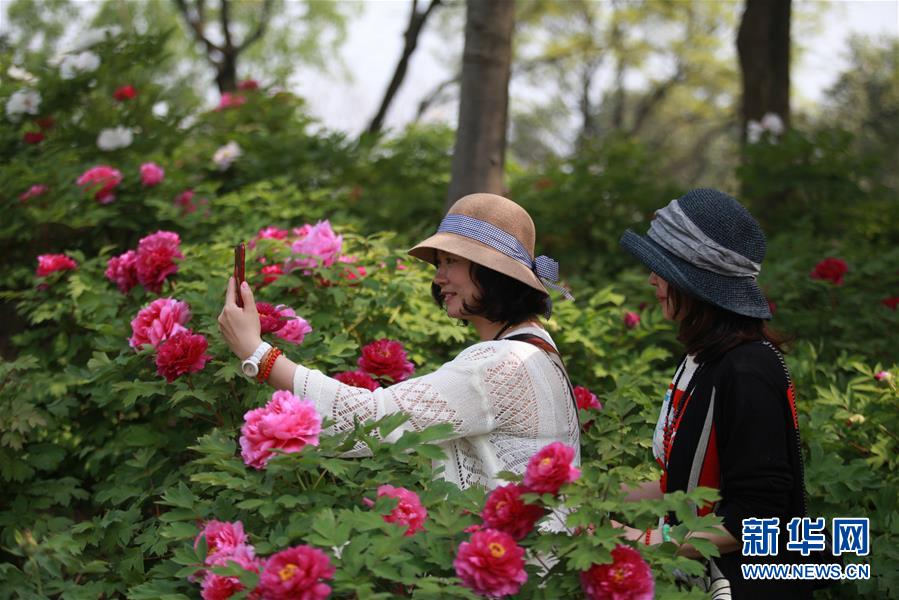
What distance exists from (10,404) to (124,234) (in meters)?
2.33

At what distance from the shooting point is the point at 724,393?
7.74ft

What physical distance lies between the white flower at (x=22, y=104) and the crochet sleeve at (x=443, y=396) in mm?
4174

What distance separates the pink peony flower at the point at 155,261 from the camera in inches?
138

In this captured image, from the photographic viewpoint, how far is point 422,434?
224 centimetres

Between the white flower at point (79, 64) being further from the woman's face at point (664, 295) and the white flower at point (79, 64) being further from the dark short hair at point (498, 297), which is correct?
the woman's face at point (664, 295)

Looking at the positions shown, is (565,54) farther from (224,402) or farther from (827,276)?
(224,402)

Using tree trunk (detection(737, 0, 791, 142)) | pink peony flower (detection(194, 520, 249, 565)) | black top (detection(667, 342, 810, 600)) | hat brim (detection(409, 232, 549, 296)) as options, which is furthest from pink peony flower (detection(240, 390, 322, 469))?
tree trunk (detection(737, 0, 791, 142))

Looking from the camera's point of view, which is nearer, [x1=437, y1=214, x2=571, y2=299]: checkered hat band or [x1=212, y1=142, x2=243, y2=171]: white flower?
[x1=437, y1=214, x2=571, y2=299]: checkered hat band

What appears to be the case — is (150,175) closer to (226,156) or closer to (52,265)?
(226,156)

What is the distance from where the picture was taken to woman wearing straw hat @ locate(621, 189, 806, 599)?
2305 millimetres

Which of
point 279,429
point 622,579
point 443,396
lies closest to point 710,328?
point 443,396

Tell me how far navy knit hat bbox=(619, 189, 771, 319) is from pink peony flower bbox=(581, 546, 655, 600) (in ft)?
2.61

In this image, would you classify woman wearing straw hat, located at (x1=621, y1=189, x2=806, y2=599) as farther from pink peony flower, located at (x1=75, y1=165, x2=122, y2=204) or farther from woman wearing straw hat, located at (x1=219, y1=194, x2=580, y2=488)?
pink peony flower, located at (x1=75, y1=165, x2=122, y2=204)

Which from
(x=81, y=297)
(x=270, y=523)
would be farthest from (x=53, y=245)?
(x=270, y=523)
